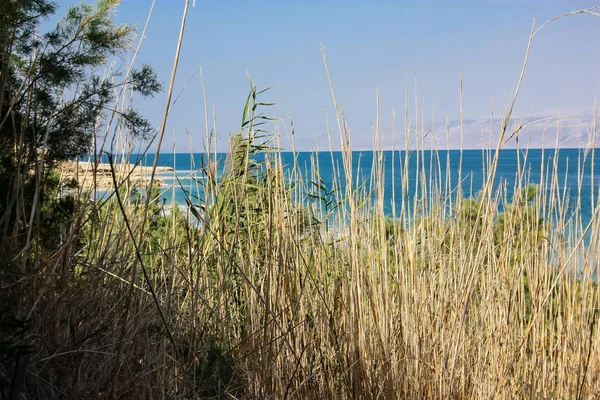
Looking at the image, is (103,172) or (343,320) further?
(103,172)

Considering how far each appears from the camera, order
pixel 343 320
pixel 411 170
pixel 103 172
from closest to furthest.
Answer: pixel 343 320, pixel 103 172, pixel 411 170

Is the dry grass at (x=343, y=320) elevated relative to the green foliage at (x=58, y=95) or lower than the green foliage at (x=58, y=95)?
lower

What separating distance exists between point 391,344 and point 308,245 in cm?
59

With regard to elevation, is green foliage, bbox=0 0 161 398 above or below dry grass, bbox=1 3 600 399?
above

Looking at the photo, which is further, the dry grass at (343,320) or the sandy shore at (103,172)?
the sandy shore at (103,172)

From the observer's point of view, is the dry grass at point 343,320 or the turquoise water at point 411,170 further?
the turquoise water at point 411,170

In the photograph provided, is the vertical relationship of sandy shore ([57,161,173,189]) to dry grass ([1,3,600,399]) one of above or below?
above

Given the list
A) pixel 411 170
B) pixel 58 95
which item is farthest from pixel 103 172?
pixel 411 170

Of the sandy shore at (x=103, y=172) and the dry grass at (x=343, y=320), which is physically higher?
the sandy shore at (x=103, y=172)

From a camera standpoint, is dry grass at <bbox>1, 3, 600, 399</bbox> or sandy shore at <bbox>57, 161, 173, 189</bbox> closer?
dry grass at <bbox>1, 3, 600, 399</bbox>

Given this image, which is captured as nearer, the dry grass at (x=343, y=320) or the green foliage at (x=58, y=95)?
the dry grass at (x=343, y=320)

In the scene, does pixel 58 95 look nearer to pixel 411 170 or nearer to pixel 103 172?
pixel 103 172

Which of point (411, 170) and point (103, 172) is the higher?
point (103, 172)

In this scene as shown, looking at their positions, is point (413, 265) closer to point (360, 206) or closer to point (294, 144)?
point (360, 206)
